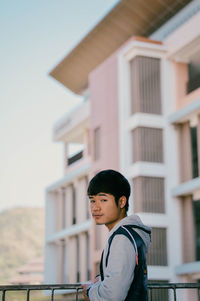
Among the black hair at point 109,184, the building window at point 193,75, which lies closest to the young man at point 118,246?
the black hair at point 109,184

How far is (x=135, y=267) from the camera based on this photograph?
314 cm

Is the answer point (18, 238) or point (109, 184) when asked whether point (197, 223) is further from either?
point (18, 238)

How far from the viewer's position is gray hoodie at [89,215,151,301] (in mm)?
3023

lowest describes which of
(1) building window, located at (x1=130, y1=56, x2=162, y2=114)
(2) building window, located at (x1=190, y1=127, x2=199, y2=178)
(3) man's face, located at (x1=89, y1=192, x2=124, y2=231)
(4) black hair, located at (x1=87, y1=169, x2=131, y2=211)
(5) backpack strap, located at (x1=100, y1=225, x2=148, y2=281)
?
(5) backpack strap, located at (x1=100, y1=225, x2=148, y2=281)

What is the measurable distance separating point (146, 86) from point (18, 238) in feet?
365

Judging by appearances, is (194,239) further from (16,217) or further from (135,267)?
(16,217)

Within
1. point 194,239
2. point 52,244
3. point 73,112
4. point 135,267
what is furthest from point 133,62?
point 135,267

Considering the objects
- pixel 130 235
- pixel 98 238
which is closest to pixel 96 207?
pixel 130 235

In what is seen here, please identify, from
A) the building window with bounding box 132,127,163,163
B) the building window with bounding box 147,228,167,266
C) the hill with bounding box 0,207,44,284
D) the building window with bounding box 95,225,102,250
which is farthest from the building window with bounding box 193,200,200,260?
the hill with bounding box 0,207,44,284

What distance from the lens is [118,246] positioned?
10.1 feet

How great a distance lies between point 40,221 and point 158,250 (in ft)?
407

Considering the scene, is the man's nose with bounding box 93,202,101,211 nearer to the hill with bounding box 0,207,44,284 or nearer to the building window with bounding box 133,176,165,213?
the building window with bounding box 133,176,165,213

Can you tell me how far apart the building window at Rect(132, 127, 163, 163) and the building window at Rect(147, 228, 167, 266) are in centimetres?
334

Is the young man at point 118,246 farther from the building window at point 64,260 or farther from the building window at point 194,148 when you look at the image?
the building window at point 64,260
